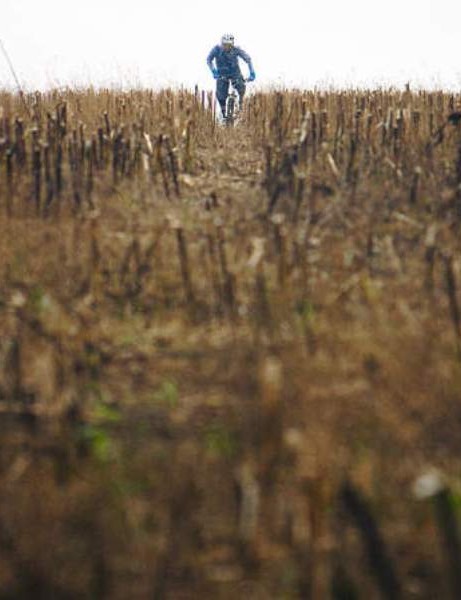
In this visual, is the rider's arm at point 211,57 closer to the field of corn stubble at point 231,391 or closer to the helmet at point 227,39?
the helmet at point 227,39

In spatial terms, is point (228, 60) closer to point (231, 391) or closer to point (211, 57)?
point (211, 57)

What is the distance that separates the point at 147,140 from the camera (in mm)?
5359

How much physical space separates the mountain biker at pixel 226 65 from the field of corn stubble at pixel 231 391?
5926 mm

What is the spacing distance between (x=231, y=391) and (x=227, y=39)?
859cm

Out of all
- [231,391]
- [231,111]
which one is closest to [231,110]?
[231,111]

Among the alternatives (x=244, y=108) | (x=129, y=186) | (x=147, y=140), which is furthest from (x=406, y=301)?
(x=244, y=108)

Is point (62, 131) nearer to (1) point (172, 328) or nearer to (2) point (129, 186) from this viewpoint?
(2) point (129, 186)

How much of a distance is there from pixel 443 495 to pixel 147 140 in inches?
165

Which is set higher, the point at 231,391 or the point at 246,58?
the point at 246,58

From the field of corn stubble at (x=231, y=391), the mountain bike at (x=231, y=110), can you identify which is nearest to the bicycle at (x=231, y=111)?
the mountain bike at (x=231, y=110)

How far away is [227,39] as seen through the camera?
10.4m

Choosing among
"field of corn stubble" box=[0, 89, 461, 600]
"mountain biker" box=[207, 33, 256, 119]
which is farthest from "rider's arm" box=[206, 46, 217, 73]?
"field of corn stubble" box=[0, 89, 461, 600]

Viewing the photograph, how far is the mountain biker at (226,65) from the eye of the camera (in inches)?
406

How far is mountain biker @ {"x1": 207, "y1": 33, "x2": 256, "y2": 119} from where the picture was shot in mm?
10305
